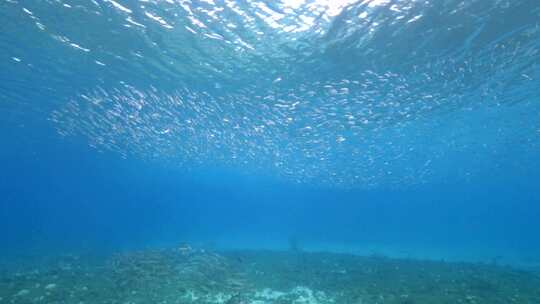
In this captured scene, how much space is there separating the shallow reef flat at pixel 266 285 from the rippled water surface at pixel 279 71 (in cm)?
1301

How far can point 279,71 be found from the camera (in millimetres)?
20891

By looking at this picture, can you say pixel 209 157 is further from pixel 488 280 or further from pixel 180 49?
pixel 488 280

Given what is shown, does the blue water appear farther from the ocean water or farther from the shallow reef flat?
the shallow reef flat

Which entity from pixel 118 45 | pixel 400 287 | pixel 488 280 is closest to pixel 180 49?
pixel 118 45

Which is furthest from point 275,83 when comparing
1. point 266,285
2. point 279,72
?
point 266,285

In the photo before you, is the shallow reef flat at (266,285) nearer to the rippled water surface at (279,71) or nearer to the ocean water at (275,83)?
the ocean water at (275,83)

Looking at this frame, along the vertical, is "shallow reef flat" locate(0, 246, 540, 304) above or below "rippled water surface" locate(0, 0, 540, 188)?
below

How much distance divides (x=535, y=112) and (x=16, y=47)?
141 feet

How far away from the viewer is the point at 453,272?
1945cm

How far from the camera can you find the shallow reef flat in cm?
1345

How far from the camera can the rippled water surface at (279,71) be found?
49.8ft

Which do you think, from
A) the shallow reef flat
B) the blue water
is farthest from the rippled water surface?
the shallow reef flat

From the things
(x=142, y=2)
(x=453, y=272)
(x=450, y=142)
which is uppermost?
(x=450, y=142)

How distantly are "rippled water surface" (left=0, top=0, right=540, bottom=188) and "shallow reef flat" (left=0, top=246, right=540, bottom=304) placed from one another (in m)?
13.0
